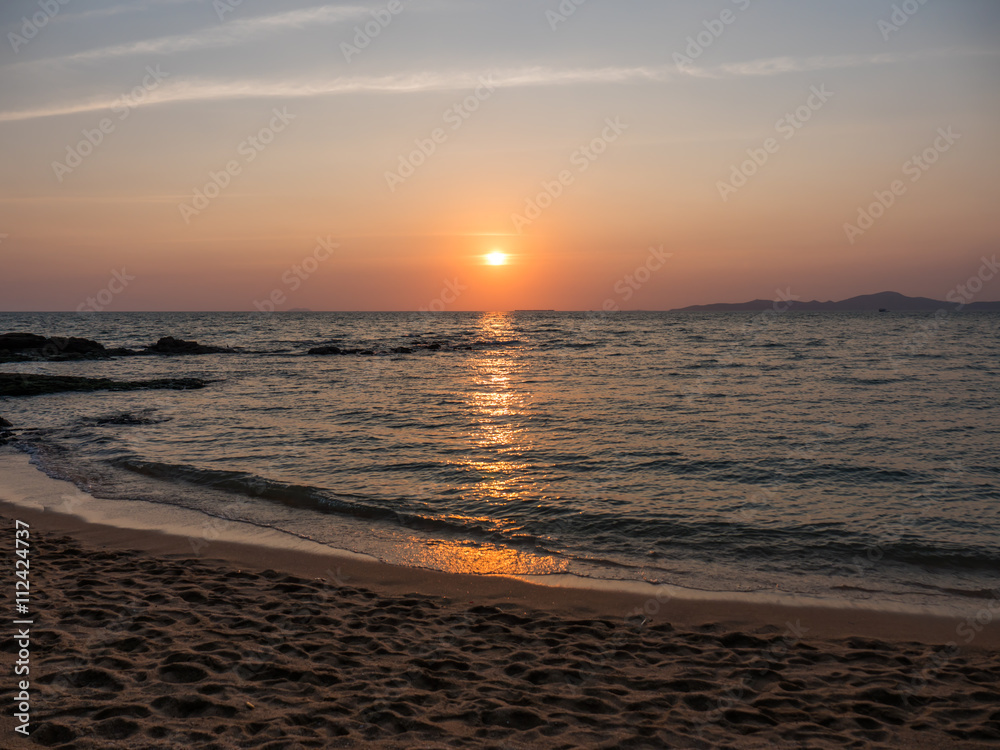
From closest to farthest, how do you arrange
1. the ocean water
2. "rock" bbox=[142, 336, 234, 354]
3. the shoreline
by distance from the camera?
the shoreline
the ocean water
"rock" bbox=[142, 336, 234, 354]

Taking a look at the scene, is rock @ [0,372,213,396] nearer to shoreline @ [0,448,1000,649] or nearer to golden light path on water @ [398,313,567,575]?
golden light path on water @ [398,313,567,575]

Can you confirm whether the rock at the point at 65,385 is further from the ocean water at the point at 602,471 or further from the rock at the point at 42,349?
the rock at the point at 42,349

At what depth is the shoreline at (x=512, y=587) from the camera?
6.99 metres

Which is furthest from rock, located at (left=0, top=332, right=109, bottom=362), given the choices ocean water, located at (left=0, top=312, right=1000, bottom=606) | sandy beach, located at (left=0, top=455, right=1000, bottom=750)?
sandy beach, located at (left=0, top=455, right=1000, bottom=750)

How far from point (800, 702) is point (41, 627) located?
7217mm

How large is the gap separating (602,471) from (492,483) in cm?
256

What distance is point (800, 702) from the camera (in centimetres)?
522

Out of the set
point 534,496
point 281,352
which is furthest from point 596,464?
point 281,352

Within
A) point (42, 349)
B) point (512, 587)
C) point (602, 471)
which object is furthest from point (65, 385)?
point (512, 587)

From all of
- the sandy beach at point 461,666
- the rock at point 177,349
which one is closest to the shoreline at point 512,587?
the sandy beach at point 461,666

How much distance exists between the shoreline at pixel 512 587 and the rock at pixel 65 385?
20211 millimetres

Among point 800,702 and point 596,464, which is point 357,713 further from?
point 596,464

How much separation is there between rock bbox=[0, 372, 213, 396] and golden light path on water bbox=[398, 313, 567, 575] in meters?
15.1

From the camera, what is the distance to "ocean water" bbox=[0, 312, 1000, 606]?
9.04m
